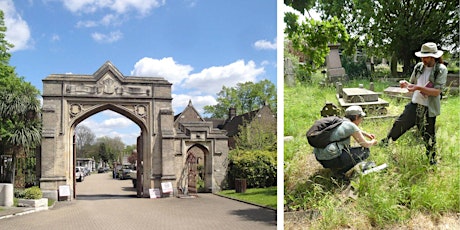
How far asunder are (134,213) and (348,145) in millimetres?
2061

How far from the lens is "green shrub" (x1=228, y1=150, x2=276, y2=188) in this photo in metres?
4.21

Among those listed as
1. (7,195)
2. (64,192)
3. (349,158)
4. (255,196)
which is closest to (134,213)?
(64,192)

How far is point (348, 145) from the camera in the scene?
234 cm

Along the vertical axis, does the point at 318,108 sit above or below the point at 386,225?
above

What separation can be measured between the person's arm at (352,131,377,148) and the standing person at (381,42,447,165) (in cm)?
13

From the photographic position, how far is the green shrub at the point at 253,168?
421cm

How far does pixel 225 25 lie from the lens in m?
3.96

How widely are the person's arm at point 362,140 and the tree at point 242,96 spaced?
1.94 m

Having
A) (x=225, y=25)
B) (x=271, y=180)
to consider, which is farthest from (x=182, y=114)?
(x=271, y=180)

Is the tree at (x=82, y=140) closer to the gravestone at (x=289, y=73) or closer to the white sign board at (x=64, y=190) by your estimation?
the white sign board at (x=64, y=190)

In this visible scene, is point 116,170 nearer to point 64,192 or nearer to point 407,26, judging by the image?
point 64,192

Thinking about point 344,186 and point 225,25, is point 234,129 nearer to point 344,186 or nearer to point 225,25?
point 225,25

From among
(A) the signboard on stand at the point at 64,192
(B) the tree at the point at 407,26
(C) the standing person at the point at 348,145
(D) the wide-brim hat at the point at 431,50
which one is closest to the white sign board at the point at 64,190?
(A) the signboard on stand at the point at 64,192

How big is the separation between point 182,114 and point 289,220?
1.86 metres
